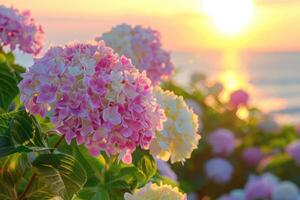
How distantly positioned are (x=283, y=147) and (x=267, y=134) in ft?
1.05

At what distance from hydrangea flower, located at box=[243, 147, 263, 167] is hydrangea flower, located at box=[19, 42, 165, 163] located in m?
3.79

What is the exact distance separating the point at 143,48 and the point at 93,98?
3.18 feet

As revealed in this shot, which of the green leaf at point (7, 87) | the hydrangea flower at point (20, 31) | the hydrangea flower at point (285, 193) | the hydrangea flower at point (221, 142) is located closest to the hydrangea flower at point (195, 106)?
the hydrangea flower at point (221, 142)

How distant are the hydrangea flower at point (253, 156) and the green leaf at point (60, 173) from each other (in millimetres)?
3851

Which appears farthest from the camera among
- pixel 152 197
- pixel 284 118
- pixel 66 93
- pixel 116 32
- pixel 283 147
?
pixel 284 118

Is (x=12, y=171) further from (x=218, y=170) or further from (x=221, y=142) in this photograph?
(x=221, y=142)

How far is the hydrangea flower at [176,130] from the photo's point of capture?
185 centimetres

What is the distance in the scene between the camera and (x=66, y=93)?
1462 mm

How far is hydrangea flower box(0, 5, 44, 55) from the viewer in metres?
2.20

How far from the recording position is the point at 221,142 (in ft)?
16.8

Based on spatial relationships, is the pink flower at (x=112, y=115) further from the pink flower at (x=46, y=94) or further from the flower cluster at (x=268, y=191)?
the flower cluster at (x=268, y=191)

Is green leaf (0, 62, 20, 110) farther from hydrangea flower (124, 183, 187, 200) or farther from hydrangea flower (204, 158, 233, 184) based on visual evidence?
hydrangea flower (204, 158, 233, 184)

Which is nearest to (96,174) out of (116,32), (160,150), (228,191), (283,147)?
(160,150)

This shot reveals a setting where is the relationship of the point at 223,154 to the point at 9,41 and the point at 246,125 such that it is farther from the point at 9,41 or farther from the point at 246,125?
the point at 9,41
